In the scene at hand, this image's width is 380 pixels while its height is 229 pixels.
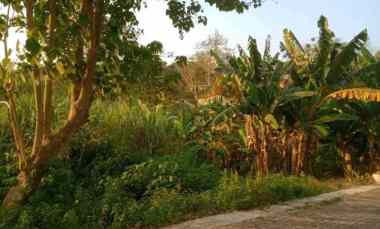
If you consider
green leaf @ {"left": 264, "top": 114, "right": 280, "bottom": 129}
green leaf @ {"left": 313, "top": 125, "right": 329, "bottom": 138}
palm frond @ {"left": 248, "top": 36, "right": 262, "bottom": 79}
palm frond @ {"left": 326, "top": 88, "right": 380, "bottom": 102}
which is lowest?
green leaf @ {"left": 313, "top": 125, "right": 329, "bottom": 138}

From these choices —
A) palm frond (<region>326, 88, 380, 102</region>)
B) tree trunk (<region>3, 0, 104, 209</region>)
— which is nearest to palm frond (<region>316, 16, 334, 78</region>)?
palm frond (<region>326, 88, 380, 102</region>)

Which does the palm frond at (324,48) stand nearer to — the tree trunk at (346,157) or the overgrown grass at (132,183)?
the tree trunk at (346,157)

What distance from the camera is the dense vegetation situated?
7.64 m

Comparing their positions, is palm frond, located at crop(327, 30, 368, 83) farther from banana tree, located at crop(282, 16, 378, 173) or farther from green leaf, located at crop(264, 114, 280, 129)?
green leaf, located at crop(264, 114, 280, 129)

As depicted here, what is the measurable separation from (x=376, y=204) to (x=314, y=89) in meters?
4.71

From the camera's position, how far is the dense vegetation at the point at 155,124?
25.1 feet

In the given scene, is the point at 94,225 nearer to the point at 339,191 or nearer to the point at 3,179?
the point at 3,179

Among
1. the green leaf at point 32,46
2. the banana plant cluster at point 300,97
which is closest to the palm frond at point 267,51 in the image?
the banana plant cluster at point 300,97

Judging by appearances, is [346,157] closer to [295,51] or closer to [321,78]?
[321,78]

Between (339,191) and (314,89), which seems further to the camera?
(314,89)

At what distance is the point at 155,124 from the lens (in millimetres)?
14188

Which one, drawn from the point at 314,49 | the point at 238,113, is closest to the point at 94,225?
the point at 238,113

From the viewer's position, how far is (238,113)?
13.4 metres

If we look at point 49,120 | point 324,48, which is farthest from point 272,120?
point 49,120
